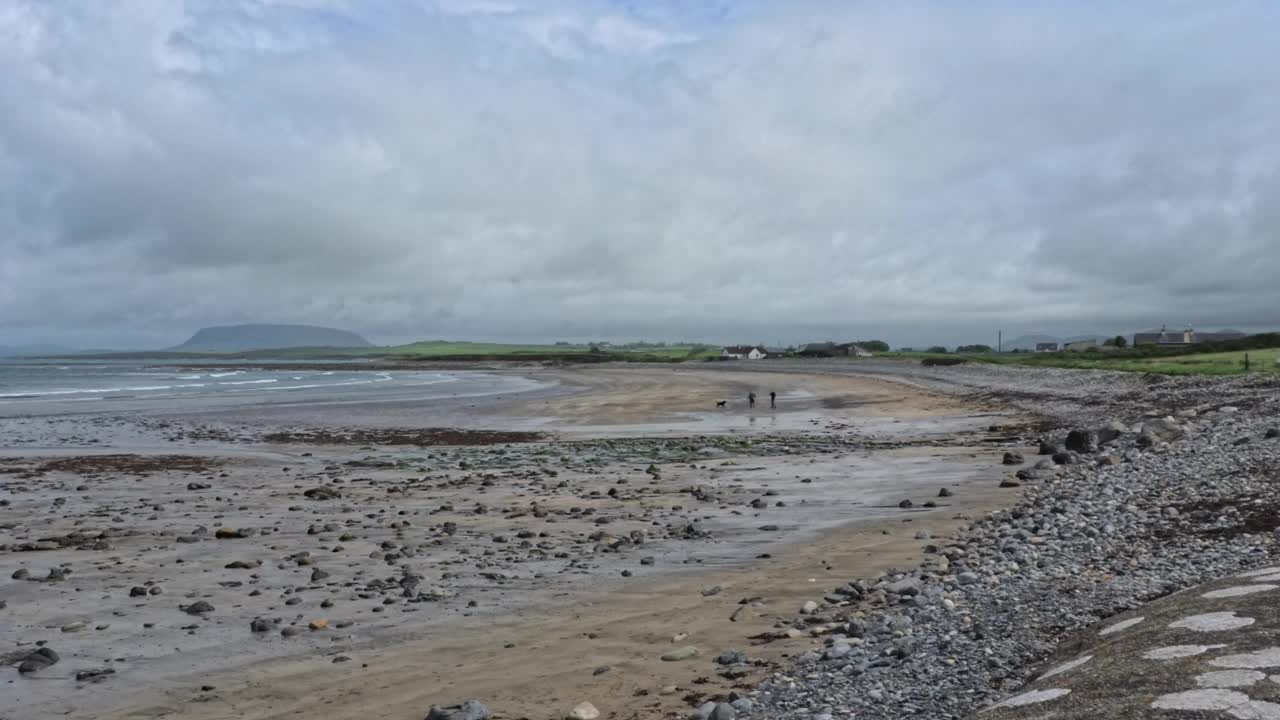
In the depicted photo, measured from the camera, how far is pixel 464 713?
780 cm

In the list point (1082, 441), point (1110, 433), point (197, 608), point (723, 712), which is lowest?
point (197, 608)

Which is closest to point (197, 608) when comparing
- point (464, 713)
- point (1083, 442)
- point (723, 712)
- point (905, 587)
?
point (464, 713)

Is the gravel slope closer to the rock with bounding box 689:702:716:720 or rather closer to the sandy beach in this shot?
the rock with bounding box 689:702:716:720

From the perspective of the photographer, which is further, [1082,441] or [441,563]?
[1082,441]

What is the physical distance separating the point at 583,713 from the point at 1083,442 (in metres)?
20.7

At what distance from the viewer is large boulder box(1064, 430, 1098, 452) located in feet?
78.2

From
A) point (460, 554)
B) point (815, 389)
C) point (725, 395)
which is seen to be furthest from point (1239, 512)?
point (815, 389)

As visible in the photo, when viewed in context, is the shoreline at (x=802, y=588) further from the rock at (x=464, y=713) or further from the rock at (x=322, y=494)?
the rock at (x=322, y=494)

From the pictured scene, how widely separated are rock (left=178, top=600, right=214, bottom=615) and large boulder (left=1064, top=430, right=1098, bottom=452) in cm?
2190

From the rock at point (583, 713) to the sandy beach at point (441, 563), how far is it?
0.51ft

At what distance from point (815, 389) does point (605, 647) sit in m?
67.3

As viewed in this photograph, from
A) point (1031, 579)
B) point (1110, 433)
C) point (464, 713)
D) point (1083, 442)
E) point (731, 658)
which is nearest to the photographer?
point (464, 713)

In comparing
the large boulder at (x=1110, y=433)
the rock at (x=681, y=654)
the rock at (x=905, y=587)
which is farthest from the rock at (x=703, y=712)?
the large boulder at (x=1110, y=433)

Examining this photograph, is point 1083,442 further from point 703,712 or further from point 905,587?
point 703,712
